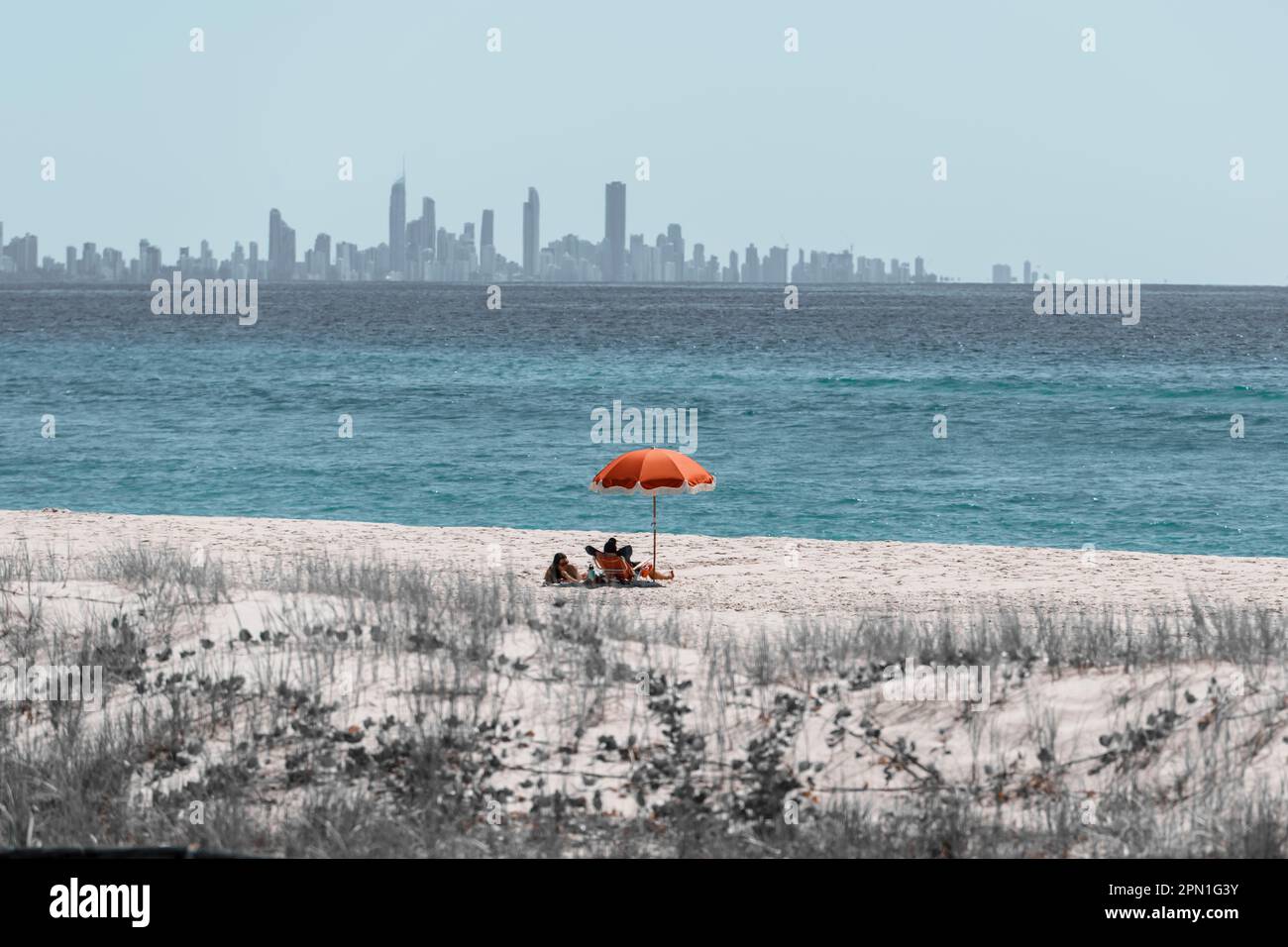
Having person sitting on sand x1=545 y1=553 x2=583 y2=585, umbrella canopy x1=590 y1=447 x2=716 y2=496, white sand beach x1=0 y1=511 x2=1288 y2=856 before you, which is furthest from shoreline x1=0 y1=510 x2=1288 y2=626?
Result: white sand beach x1=0 y1=511 x2=1288 y2=856

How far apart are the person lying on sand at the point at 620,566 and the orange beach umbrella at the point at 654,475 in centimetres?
89

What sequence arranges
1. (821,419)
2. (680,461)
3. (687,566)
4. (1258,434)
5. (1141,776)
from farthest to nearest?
(821,419) < (1258,434) < (687,566) < (680,461) < (1141,776)

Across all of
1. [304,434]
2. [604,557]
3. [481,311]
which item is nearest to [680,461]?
[604,557]

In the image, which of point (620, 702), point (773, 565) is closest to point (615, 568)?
point (773, 565)

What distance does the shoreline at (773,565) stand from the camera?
16766mm

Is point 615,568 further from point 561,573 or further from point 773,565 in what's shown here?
point 773,565

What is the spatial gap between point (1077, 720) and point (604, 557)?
32.5ft

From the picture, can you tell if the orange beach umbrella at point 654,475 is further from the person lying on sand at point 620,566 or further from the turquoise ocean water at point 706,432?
the turquoise ocean water at point 706,432

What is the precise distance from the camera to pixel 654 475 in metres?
16.9

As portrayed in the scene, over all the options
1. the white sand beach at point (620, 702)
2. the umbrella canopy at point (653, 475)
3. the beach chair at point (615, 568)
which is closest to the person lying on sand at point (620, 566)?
the beach chair at point (615, 568)

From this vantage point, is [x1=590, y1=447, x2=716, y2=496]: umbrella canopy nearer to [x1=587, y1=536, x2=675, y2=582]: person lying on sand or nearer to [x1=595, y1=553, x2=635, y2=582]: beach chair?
[x1=587, y1=536, x2=675, y2=582]: person lying on sand

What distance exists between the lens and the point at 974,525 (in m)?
27.9
